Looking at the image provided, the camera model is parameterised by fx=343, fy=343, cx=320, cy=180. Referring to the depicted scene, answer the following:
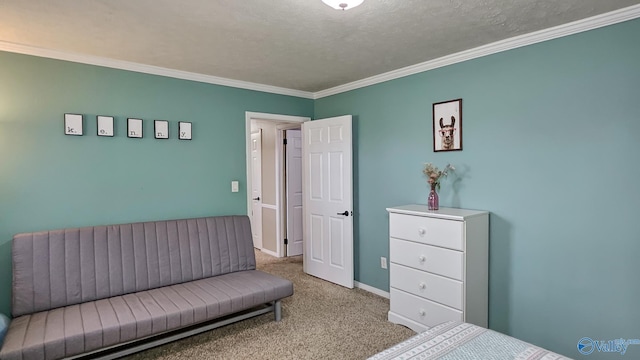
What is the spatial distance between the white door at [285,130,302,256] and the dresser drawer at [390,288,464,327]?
95.2 inches

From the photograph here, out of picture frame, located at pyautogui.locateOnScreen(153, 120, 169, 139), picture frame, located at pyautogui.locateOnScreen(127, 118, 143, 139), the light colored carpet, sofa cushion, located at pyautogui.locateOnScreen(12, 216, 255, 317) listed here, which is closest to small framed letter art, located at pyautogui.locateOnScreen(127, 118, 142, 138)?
picture frame, located at pyautogui.locateOnScreen(127, 118, 143, 139)

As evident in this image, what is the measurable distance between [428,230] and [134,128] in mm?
2750

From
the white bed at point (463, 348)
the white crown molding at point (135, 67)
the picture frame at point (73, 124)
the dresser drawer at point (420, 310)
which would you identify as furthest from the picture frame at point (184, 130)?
the white bed at point (463, 348)

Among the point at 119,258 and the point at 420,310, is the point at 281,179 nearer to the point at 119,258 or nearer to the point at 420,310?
the point at 119,258

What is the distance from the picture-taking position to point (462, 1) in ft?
6.56

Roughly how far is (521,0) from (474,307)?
7.02ft

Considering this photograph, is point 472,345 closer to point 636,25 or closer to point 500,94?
point 500,94

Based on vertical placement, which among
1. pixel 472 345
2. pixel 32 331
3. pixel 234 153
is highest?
pixel 234 153

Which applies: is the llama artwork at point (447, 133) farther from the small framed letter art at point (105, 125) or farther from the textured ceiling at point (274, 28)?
the small framed letter art at point (105, 125)

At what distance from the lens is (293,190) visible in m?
5.18

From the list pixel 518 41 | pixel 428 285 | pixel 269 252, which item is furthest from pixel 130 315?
pixel 518 41

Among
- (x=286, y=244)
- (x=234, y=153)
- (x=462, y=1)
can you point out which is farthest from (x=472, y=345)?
(x=286, y=244)

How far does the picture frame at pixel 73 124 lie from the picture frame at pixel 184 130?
0.80 metres

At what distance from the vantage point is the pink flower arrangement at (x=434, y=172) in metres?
3.01
